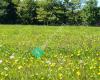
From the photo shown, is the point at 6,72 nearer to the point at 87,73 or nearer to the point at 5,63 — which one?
the point at 5,63

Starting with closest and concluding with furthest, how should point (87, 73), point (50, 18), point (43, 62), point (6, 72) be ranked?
point (87, 73) → point (6, 72) → point (43, 62) → point (50, 18)

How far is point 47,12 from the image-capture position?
8638cm

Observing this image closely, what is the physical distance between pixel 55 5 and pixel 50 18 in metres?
6.41

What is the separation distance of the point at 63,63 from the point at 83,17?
7626 cm

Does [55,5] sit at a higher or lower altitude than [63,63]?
lower

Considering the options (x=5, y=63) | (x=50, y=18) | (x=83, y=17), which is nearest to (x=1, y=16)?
(x=50, y=18)

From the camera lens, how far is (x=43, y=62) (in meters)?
7.92

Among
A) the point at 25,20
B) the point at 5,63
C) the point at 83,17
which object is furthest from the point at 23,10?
the point at 5,63

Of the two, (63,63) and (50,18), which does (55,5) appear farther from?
(63,63)

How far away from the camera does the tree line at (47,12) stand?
83.6 m

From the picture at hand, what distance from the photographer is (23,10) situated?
8550 cm

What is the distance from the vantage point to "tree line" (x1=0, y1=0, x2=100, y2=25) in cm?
8356

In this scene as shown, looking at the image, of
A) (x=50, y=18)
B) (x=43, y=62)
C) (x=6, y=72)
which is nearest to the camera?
(x=6, y=72)

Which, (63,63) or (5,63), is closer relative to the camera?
(63,63)
